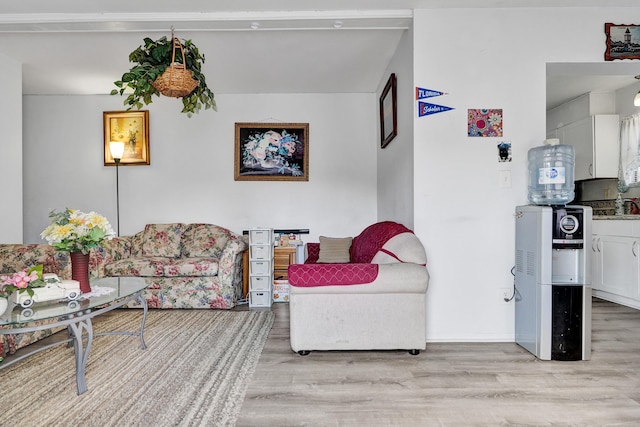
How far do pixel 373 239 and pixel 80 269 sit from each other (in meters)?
2.27

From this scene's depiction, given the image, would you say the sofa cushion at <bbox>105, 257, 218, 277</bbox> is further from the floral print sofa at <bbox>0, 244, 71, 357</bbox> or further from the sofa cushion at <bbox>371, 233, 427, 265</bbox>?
the sofa cushion at <bbox>371, 233, 427, 265</bbox>

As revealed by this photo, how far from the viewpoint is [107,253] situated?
441 centimetres

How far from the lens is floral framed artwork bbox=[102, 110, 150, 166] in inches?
205

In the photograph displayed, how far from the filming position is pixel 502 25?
122 inches

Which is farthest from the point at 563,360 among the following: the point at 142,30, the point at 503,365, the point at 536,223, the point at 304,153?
the point at 142,30

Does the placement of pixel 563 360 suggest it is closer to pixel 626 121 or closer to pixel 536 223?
pixel 536 223

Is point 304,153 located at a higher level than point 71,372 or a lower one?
higher

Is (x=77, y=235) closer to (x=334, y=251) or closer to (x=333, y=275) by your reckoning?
(x=333, y=275)

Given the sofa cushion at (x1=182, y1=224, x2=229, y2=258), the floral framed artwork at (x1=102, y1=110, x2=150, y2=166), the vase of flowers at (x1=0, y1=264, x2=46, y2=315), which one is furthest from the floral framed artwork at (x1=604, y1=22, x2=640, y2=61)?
the floral framed artwork at (x1=102, y1=110, x2=150, y2=166)

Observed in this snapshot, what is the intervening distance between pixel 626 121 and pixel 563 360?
3.72m

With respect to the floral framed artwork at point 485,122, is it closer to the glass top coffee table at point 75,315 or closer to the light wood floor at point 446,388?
the light wood floor at point 446,388

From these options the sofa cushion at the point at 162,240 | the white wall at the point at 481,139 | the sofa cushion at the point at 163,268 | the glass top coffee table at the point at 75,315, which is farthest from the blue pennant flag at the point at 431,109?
the sofa cushion at the point at 162,240

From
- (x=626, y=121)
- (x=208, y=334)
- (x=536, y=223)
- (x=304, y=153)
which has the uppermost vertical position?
(x=626, y=121)

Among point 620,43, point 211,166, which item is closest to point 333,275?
point 620,43
